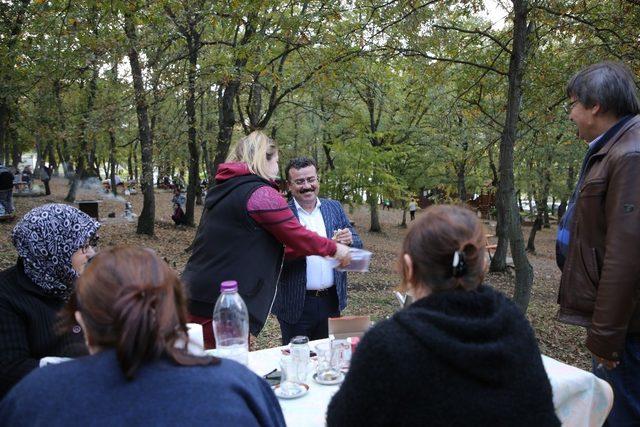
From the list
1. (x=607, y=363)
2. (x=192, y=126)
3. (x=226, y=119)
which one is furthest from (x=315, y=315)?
(x=192, y=126)

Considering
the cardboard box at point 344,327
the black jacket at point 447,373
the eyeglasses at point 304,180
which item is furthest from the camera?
the eyeglasses at point 304,180

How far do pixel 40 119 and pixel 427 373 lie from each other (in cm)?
1762

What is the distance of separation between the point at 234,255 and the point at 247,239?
130 mm

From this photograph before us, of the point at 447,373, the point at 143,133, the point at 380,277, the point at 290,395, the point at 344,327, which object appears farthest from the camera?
the point at 143,133

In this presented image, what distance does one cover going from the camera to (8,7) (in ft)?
27.4

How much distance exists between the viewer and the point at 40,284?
7.68ft

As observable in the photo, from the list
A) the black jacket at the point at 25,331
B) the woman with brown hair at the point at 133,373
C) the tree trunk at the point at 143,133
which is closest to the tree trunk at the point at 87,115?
the tree trunk at the point at 143,133

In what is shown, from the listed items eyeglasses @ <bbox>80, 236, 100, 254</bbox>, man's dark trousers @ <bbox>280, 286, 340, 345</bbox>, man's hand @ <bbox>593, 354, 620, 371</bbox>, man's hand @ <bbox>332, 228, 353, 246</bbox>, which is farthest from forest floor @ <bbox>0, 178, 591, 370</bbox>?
eyeglasses @ <bbox>80, 236, 100, 254</bbox>

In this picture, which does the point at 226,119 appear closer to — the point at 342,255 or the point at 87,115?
the point at 87,115

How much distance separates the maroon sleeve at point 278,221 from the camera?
3.10 meters

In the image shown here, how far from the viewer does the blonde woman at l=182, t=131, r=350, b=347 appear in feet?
10.2

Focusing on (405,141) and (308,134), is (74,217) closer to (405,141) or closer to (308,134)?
(405,141)

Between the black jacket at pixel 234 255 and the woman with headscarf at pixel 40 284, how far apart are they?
835 millimetres

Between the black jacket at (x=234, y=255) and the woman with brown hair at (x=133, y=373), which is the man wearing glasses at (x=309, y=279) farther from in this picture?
the woman with brown hair at (x=133, y=373)
